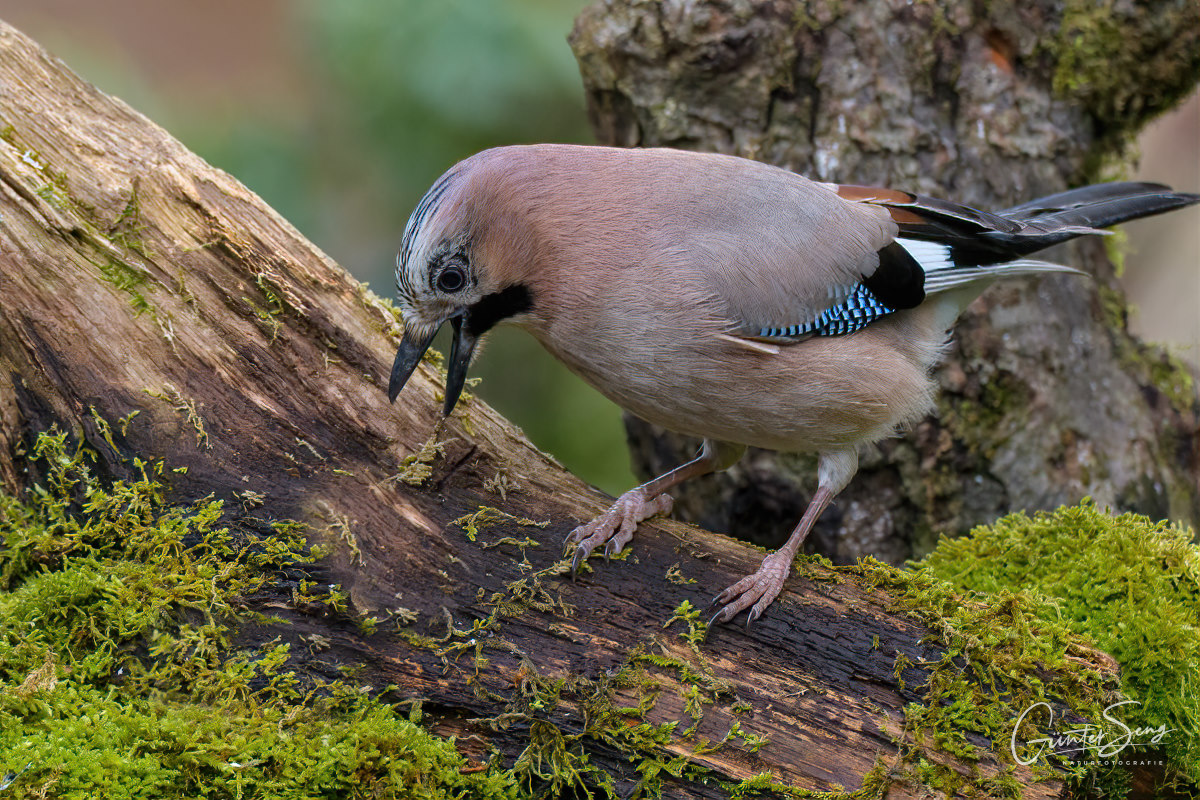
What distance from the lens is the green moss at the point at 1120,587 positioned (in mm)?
3150

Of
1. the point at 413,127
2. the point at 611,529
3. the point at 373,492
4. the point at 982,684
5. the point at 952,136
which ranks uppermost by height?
Result: the point at 413,127

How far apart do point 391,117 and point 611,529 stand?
4051 mm

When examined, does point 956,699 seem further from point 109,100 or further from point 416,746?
point 109,100

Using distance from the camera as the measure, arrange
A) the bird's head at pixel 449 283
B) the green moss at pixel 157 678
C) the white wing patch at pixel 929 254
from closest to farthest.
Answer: the green moss at pixel 157 678, the bird's head at pixel 449 283, the white wing patch at pixel 929 254

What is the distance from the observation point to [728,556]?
351 centimetres

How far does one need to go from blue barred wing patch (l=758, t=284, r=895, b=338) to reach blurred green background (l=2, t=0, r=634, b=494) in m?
2.51

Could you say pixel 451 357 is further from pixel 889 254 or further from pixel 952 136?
pixel 952 136

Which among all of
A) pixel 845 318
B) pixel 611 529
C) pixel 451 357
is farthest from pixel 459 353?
pixel 845 318

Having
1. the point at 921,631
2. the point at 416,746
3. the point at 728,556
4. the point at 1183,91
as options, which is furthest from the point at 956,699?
the point at 1183,91

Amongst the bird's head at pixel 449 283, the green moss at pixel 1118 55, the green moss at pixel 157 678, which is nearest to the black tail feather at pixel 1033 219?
the green moss at pixel 1118 55

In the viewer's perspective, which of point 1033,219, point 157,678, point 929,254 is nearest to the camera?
point 157,678

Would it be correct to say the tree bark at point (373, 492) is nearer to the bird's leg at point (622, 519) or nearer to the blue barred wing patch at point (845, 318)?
the bird's leg at point (622, 519)

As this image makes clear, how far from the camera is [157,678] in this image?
2.81 metres

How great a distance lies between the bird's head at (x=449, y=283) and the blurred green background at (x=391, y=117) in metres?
2.23
